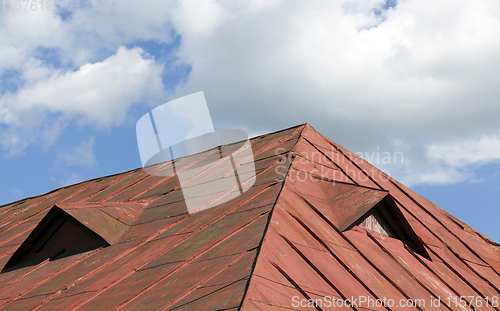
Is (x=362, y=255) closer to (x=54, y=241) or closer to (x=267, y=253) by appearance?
(x=267, y=253)

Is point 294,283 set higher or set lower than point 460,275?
higher

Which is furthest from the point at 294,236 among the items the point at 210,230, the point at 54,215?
the point at 54,215

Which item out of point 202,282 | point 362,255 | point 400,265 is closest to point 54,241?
point 202,282

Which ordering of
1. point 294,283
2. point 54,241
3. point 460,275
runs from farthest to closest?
point 54,241, point 460,275, point 294,283

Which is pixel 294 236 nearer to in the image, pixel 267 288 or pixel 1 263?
pixel 267 288

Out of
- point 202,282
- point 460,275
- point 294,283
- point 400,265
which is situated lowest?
point 460,275

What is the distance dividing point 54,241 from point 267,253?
5.75 metres

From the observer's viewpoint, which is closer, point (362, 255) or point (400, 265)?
point (362, 255)

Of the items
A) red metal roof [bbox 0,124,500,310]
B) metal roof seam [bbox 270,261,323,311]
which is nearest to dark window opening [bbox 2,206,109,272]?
red metal roof [bbox 0,124,500,310]

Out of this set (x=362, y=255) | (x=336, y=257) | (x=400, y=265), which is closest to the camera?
(x=336, y=257)

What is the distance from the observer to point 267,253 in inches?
222

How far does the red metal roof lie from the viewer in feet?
18.0

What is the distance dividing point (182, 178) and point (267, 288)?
7.46m

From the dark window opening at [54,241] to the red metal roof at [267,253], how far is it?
0.88 ft
